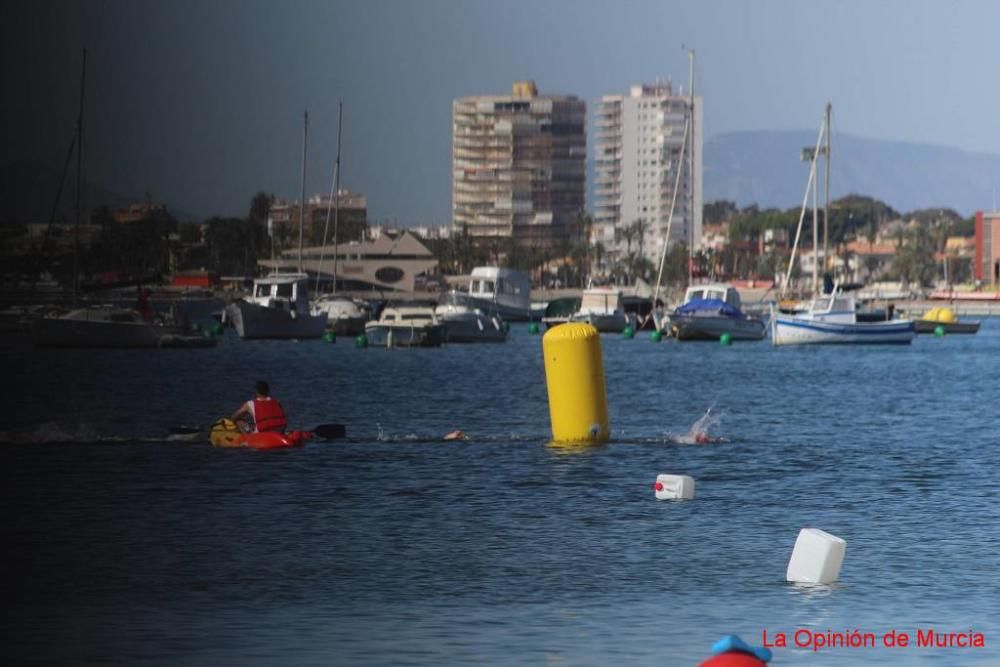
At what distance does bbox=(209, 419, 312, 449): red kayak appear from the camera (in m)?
37.6

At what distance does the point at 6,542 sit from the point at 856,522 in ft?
36.2

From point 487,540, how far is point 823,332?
86332 millimetres

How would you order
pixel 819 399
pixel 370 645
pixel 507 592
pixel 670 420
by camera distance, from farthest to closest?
1. pixel 819 399
2. pixel 670 420
3. pixel 507 592
4. pixel 370 645

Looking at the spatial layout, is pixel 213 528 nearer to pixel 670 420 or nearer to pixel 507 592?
pixel 507 592

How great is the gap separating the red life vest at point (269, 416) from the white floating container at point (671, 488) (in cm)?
996

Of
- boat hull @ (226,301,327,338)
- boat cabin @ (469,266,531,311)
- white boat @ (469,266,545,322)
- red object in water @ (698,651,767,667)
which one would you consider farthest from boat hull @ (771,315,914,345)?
red object in water @ (698,651,767,667)

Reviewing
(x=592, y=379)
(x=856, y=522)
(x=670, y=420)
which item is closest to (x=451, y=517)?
(x=856, y=522)

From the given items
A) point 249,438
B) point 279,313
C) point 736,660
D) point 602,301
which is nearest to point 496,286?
point 602,301

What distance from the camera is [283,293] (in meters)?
129

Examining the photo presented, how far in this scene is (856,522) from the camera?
26750mm

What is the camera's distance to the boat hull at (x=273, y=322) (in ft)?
411

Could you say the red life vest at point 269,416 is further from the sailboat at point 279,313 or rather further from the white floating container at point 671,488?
the sailboat at point 279,313

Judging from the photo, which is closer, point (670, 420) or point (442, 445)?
point (442, 445)

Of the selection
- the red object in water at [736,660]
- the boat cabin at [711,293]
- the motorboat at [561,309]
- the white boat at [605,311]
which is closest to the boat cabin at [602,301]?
the white boat at [605,311]
